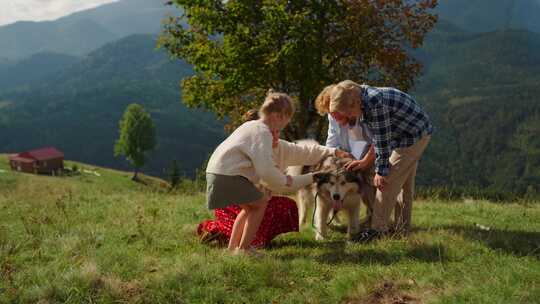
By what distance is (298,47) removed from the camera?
19953 mm

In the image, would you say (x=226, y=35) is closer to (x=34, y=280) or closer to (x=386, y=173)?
(x=386, y=173)

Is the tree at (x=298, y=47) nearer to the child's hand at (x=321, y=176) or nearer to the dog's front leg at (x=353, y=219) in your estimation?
the dog's front leg at (x=353, y=219)

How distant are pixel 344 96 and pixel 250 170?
5.18ft

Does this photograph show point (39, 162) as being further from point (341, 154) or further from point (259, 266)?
point (259, 266)

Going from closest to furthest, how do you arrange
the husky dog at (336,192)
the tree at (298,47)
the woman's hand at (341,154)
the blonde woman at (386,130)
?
the blonde woman at (386,130)
the husky dog at (336,192)
the woman's hand at (341,154)
the tree at (298,47)

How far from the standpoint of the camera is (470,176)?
199m

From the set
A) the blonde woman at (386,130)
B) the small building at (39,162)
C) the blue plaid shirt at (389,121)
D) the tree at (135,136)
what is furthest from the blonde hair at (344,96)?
the small building at (39,162)

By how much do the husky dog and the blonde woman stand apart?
423 mm

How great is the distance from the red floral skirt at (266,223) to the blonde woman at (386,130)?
1112 mm

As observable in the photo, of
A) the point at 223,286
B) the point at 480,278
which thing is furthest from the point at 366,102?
the point at 223,286

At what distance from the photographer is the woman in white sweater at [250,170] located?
5.93m

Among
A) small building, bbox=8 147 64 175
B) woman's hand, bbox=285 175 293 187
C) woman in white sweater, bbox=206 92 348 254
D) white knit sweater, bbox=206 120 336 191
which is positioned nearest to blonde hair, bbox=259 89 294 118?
woman in white sweater, bbox=206 92 348 254

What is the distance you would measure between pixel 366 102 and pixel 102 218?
5.50 meters

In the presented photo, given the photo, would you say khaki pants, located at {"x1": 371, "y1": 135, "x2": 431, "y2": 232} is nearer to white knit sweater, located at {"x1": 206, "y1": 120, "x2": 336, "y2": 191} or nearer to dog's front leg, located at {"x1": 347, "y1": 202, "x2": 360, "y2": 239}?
dog's front leg, located at {"x1": 347, "y1": 202, "x2": 360, "y2": 239}
